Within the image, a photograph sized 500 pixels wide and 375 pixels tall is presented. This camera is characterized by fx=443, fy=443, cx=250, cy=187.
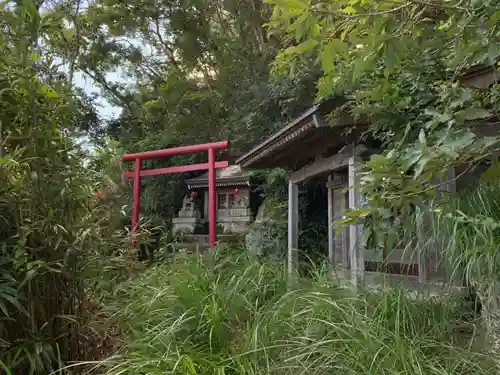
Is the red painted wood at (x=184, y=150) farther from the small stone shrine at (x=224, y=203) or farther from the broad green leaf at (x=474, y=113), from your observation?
the broad green leaf at (x=474, y=113)

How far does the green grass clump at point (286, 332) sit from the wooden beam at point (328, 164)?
5.22ft

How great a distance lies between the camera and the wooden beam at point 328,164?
4.45 m

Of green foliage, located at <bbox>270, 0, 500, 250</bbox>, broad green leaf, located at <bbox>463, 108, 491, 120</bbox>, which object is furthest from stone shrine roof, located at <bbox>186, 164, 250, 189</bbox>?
broad green leaf, located at <bbox>463, 108, 491, 120</bbox>

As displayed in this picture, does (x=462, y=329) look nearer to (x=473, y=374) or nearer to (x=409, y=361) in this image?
(x=473, y=374)

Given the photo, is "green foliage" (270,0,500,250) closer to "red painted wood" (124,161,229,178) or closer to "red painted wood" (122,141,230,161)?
"red painted wood" (122,141,230,161)

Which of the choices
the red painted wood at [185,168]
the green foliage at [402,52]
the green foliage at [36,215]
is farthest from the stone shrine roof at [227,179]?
the green foliage at [402,52]

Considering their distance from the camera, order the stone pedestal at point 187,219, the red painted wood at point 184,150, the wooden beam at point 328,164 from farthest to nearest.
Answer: the stone pedestal at point 187,219 → the red painted wood at point 184,150 → the wooden beam at point 328,164

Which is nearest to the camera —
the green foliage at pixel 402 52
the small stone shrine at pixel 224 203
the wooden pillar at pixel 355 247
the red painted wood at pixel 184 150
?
the green foliage at pixel 402 52

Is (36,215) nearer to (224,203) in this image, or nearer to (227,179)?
(227,179)

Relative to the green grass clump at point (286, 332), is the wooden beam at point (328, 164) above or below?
above

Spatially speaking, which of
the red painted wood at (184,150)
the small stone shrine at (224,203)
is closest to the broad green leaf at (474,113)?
the red painted wood at (184,150)

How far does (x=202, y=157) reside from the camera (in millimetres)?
11891

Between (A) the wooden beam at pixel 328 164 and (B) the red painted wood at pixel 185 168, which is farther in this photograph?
(B) the red painted wood at pixel 185 168

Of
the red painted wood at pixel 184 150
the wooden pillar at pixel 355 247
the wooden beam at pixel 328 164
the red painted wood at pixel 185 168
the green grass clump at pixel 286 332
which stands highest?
the red painted wood at pixel 184 150
